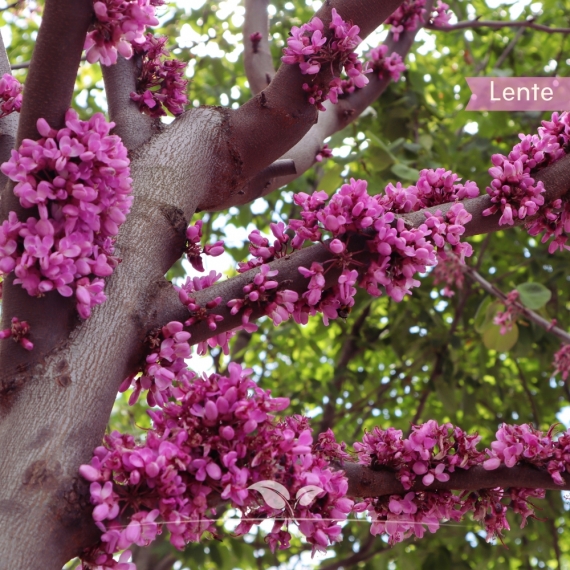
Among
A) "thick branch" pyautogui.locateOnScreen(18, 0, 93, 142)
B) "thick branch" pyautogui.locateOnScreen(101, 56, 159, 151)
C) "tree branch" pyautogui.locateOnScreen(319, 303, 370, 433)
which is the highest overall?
"thick branch" pyautogui.locateOnScreen(18, 0, 93, 142)

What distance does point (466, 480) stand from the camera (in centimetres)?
165

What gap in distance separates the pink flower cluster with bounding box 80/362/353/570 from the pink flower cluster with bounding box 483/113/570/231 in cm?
84

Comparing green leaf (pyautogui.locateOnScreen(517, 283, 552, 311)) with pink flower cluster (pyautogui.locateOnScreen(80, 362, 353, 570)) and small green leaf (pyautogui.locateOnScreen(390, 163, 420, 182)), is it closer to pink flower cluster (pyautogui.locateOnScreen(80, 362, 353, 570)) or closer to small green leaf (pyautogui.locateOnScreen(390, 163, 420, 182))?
small green leaf (pyautogui.locateOnScreen(390, 163, 420, 182))

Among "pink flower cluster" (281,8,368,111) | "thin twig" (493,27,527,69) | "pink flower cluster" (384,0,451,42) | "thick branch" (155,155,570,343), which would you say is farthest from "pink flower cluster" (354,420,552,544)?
"thin twig" (493,27,527,69)

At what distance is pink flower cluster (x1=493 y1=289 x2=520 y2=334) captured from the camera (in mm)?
3264

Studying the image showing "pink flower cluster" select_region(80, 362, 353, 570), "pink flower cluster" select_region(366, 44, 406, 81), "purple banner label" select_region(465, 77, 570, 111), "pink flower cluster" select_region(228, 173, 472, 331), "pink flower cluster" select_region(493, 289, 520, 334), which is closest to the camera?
"pink flower cluster" select_region(80, 362, 353, 570)

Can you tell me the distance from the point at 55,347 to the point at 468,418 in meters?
3.40

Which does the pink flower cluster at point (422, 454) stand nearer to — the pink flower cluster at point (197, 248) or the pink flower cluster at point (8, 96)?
the pink flower cluster at point (197, 248)

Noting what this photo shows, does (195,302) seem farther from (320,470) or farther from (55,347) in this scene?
(320,470)

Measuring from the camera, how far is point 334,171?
3.42 m

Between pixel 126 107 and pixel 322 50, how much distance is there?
0.57 m

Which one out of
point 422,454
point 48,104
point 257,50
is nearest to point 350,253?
point 422,454

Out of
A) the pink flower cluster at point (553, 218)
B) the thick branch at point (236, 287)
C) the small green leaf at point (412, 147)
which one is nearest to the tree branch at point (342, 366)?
the small green leaf at point (412, 147)

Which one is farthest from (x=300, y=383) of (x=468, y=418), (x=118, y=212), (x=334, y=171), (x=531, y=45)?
(x=118, y=212)
